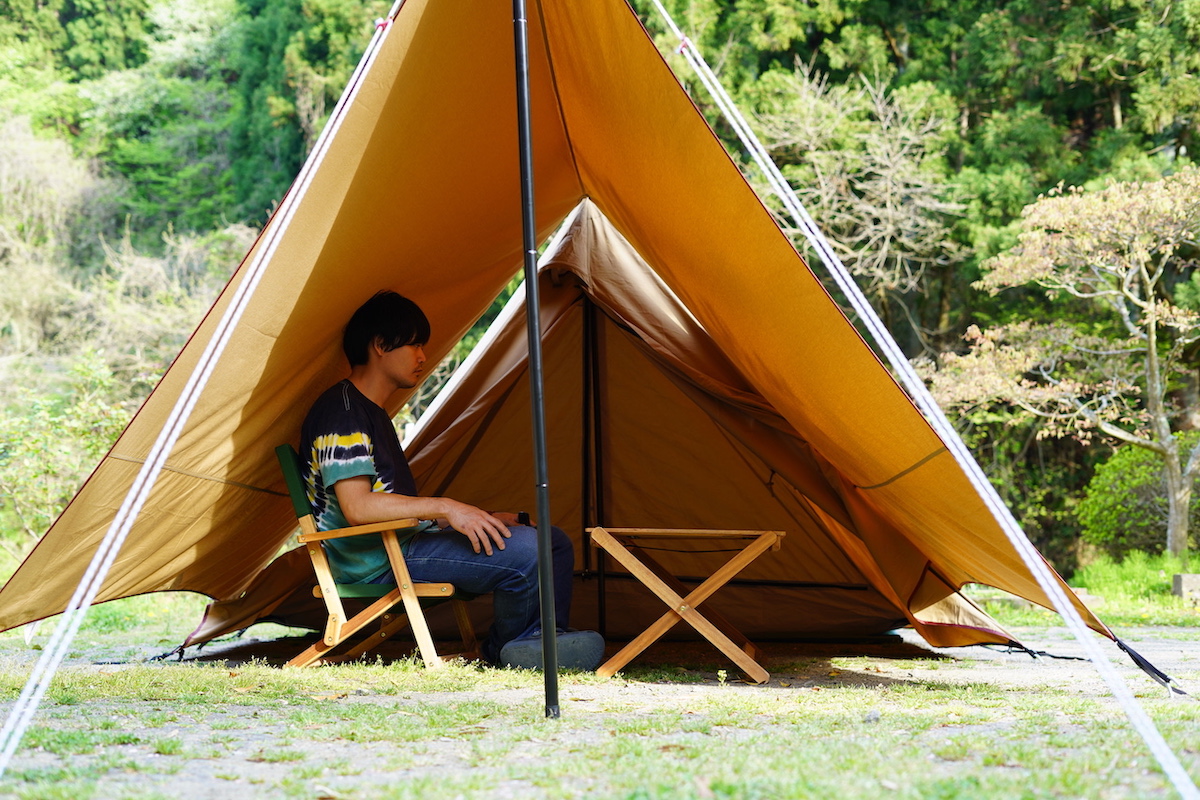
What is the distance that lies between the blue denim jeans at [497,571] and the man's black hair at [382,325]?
1.93 ft

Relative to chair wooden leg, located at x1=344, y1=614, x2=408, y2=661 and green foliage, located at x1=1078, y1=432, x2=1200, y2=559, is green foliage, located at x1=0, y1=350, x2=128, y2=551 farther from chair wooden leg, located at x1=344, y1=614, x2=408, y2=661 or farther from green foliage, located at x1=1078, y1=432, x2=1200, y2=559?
green foliage, located at x1=1078, y1=432, x2=1200, y2=559

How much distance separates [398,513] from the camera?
9.73ft

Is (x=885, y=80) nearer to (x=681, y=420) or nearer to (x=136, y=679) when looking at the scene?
(x=681, y=420)

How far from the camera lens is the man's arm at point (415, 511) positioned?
2955 millimetres

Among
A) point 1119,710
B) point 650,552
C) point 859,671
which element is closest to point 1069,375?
point 650,552

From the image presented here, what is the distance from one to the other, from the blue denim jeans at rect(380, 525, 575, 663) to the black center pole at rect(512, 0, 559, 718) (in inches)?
29.1

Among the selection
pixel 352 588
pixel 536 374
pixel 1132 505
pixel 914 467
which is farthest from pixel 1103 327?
pixel 536 374

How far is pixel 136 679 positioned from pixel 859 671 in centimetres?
205

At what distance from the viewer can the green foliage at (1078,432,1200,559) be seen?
26.9ft

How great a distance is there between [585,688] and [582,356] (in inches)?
65.5

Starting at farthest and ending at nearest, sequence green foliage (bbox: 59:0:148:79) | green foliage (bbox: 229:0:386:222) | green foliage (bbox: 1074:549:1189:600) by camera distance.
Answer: green foliage (bbox: 59:0:148:79) → green foliage (bbox: 229:0:386:222) → green foliage (bbox: 1074:549:1189:600)

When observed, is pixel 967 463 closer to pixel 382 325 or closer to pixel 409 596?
pixel 409 596

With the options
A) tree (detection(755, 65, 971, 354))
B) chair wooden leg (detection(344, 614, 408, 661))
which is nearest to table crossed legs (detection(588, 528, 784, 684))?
chair wooden leg (detection(344, 614, 408, 661))

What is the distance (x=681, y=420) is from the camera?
414cm
